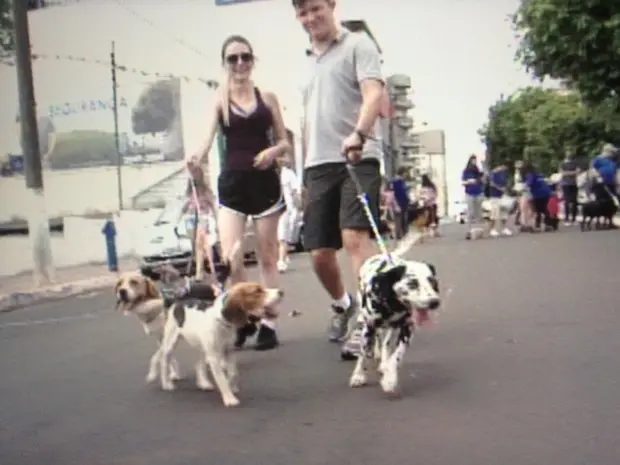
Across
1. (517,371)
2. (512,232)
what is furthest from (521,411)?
(512,232)

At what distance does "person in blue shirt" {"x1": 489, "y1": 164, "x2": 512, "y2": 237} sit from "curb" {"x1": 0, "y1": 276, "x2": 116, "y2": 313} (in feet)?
26.3

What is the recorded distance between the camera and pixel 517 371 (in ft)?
16.5

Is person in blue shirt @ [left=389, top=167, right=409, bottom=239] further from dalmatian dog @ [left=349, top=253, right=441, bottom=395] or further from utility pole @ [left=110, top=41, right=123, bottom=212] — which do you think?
dalmatian dog @ [left=349, top=253, right=441, bottom=395]

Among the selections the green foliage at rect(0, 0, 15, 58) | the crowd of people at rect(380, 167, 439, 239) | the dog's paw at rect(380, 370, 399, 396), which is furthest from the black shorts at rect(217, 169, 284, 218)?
the crowd of people at rect(380, 167, 439, 239)

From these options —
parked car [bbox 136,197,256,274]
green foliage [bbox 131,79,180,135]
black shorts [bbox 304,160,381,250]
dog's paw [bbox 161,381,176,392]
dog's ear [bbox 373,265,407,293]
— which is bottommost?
parked car [bbox 136,197,256,274]

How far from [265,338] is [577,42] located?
686 inches

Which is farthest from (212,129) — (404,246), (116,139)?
(116,139)

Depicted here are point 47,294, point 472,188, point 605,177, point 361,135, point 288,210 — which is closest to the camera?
point 361,135

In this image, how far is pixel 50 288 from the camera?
1365 centimetres

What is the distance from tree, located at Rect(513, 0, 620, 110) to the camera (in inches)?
845

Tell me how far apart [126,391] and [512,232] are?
16.0 metres

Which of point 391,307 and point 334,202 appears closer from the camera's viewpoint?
point 391,307

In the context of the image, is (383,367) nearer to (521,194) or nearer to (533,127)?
(521,194)

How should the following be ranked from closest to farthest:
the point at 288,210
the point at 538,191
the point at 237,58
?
the point at 237,58, the point at 288,210, the point at 538,191
